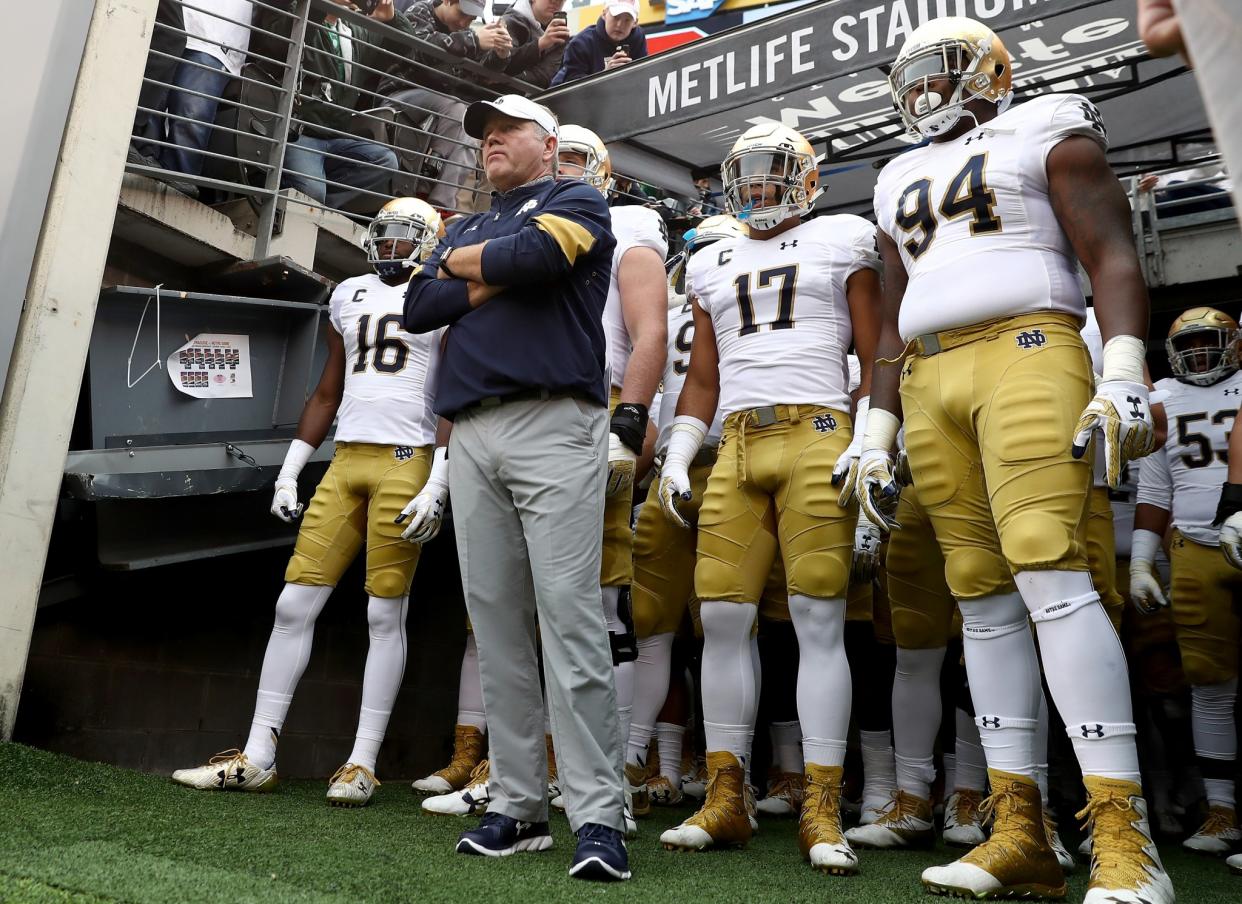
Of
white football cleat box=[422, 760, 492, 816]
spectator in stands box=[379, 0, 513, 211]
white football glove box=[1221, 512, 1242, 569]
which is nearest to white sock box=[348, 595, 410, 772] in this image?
white football cleat box=[422, 760, 492, 816]

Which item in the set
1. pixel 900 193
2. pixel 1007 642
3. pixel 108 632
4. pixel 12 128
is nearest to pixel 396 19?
pixel 12 128

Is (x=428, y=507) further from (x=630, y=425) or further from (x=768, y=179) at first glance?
(x=768, y=179)

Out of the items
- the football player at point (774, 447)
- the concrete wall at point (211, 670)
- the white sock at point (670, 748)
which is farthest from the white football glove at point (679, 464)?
the concrete wall at point (211, 670)

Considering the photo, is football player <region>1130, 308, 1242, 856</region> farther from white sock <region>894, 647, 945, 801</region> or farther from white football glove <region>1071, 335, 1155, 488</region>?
white football glove <region>1071, 335, 1155, 488</region>

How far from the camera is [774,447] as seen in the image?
3.27 m

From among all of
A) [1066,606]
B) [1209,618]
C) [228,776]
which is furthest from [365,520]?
[1209,618]

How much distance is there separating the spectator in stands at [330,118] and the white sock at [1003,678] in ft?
14.0

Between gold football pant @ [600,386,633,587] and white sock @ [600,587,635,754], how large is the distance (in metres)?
0.06

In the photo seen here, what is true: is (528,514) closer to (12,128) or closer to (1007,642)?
(1007,642)

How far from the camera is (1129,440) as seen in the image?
7.59ft

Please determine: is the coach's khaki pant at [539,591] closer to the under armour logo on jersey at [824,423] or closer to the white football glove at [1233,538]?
the under armour logo on jersey at [824,423]

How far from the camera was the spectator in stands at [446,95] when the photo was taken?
6.75m

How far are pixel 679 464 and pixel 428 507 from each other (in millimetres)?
939

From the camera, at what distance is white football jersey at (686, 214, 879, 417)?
3.38 m
